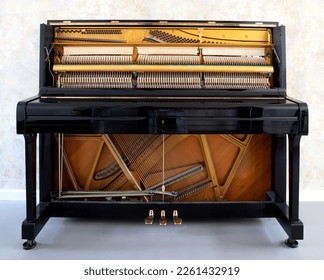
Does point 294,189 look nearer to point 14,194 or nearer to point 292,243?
point 292,243

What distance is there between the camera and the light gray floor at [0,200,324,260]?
255 cm

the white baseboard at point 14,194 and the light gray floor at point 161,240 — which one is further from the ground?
the white baseboard at point 14,194

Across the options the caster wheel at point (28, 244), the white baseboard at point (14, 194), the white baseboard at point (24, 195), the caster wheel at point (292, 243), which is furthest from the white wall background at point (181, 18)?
the caster wheel at point (28, 244)

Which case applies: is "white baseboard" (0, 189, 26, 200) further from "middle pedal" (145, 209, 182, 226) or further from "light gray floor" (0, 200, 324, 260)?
"middle pedal" (145, 209, 182, 226)

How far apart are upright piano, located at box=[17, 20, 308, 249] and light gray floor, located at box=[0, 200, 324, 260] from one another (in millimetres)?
92

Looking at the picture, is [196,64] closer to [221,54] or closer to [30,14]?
[221,54]

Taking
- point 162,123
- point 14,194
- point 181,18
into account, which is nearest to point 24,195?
point 14,194

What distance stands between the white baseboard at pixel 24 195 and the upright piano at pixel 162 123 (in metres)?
0.54

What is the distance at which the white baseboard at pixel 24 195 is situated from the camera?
348 cm

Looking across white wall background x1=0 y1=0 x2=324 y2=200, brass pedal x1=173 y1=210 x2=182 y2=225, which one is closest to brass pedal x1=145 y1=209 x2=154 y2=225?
brass pedal x1=173 y1=210 x2=182 y2=225

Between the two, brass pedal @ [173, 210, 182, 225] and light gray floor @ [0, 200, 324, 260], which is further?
brass pedal @ [173, 210, 182, 225]

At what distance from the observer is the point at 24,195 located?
3.49 metres

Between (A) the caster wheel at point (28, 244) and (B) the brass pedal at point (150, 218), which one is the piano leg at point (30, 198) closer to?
(A) the caster wheel at point (28, 244)

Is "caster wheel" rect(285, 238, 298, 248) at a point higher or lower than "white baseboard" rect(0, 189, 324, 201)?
lower
